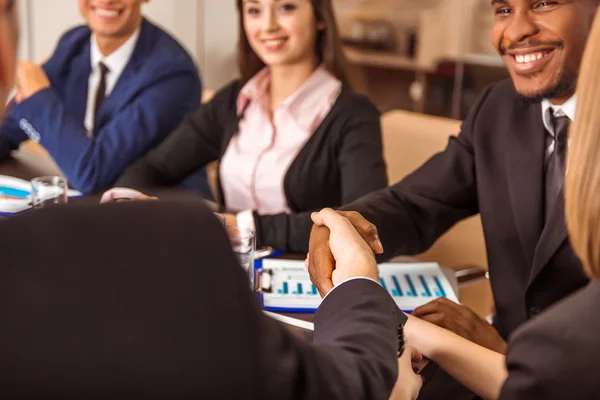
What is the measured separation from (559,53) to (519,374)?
0.85 metres

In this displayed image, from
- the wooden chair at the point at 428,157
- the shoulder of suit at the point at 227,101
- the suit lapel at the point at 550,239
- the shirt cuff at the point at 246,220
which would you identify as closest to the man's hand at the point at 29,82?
the shoulder of suit at the point at 227,101

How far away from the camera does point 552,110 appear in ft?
4.91

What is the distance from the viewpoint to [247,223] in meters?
1.73

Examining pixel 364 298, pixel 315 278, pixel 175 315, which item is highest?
pixel 175 315

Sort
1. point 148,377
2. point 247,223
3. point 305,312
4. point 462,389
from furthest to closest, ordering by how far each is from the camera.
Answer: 1. point 247,223
2. point 305,312
3. point 462,389
4. point 148,377

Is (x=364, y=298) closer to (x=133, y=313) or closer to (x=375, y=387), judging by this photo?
(x=375, y=387)

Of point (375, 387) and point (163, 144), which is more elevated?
point (375, 387)

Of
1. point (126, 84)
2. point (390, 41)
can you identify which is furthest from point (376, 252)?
point (390, 41)

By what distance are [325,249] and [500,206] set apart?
50 centimetres

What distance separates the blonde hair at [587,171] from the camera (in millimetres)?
804

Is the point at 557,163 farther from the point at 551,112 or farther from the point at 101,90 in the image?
the point at 101,90

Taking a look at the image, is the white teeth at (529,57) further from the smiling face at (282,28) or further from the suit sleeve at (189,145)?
the suit sleeve at (189,145)

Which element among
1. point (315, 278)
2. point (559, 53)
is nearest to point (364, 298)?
point (315, 278)

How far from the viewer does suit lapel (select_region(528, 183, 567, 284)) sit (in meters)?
1.38
